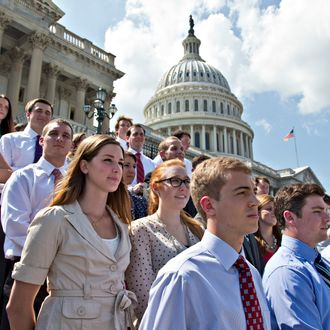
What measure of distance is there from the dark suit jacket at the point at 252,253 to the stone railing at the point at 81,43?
2612 centimetres

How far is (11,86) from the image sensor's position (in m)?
24.2

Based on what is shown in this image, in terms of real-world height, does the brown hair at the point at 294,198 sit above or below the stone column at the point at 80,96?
below

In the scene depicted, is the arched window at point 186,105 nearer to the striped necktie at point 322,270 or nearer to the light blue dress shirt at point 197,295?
the striped necktie at point 322,270

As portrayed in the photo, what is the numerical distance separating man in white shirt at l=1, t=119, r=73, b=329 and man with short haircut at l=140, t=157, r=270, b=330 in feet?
4.55

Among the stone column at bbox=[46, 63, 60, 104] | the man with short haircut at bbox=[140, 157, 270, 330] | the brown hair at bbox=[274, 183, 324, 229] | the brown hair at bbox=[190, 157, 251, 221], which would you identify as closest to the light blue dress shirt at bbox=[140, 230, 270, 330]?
the man with short haircut at bbox=[140, 157, 270, 330]

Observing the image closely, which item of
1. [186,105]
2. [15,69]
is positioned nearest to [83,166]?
[15,69]

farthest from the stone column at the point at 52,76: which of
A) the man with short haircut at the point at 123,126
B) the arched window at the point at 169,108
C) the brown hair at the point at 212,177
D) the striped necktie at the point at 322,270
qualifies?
the arched window at the point at 169,108

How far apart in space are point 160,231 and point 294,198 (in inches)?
54.3

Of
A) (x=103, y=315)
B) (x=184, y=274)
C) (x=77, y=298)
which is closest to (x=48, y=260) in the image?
(x=77, y=298)

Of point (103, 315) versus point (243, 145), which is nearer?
point (103, 315)

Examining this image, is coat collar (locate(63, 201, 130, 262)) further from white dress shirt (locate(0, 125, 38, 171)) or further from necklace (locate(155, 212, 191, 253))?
white dress shirt (locate(0, 125, 38, 171))

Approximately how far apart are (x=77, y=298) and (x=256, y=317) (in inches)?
43.0

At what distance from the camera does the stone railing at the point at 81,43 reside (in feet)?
90.3

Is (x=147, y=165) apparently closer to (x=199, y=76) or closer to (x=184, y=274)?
(x=184, y=274)
